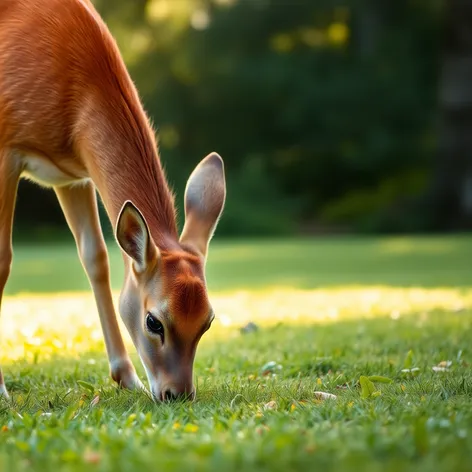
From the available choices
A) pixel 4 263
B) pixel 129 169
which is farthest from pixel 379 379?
pixel 4 263

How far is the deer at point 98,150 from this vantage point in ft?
16.1

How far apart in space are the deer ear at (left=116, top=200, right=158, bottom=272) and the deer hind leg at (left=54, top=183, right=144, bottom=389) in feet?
3.42

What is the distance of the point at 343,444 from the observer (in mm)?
3311

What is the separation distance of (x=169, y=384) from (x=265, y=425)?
2.80 feet

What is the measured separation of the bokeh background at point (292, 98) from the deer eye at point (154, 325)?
24.1 meters

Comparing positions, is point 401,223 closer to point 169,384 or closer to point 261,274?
point 261,274

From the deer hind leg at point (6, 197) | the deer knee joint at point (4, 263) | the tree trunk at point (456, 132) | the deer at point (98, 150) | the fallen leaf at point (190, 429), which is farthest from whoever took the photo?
the tree trunk at point (456, 132)

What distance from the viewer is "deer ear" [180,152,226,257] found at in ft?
16.9

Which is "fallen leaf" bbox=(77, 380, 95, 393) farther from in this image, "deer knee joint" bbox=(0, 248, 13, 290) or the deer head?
"deer knee joint" bbox=(0, 248, 13, 290)

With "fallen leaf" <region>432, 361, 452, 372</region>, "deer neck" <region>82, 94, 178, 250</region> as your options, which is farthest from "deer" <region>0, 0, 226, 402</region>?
"fallen leaf" <region>432, 361, 452, 372</region>

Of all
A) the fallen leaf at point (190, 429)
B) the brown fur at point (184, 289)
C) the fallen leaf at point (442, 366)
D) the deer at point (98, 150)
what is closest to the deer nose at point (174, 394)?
the deer at point (98, 150)

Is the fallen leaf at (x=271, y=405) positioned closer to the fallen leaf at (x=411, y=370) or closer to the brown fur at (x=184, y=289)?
the brown fur at (x=184, y=289)

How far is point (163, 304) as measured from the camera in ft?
15.0

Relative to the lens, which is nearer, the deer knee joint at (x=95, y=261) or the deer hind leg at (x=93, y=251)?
the deer hind leg at (x=93, y=251)
